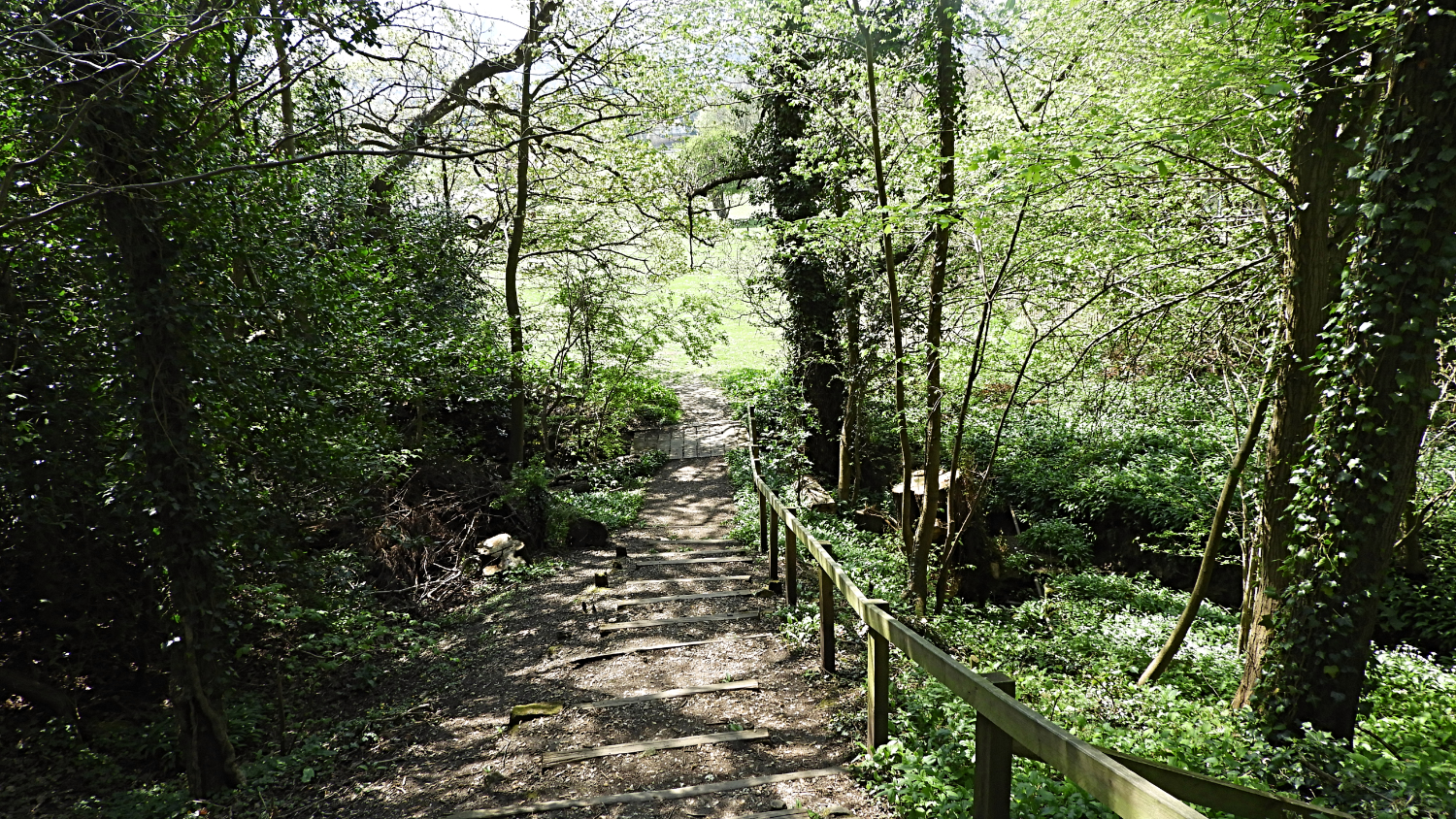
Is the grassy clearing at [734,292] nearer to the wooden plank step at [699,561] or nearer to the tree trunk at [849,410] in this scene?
the tree trunk at [849,410]

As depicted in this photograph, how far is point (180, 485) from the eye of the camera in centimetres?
423

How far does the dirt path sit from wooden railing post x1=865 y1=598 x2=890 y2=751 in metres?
0.27

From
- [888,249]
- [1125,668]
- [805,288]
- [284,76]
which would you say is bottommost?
[1125,668]

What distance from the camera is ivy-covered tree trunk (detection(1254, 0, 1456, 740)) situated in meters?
3.50

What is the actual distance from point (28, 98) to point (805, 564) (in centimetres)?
683

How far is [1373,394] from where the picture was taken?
146 inches

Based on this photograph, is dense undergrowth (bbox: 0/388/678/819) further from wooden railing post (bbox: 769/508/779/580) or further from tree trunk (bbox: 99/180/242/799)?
wooden railing post (bbox: 769/508/779/580)

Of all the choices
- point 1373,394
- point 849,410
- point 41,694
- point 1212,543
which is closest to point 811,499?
point 849,410

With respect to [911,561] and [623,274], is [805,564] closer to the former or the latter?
[911,561]

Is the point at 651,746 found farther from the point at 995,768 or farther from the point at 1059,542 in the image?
the point at 1059,542

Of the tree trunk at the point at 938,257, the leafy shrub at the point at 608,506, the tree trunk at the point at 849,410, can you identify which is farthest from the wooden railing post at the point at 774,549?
the leafy shrub at the point at 608,506

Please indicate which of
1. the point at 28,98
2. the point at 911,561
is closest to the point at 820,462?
the point at 911,561

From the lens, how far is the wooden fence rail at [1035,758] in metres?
1.94

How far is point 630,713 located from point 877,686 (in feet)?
5.97
